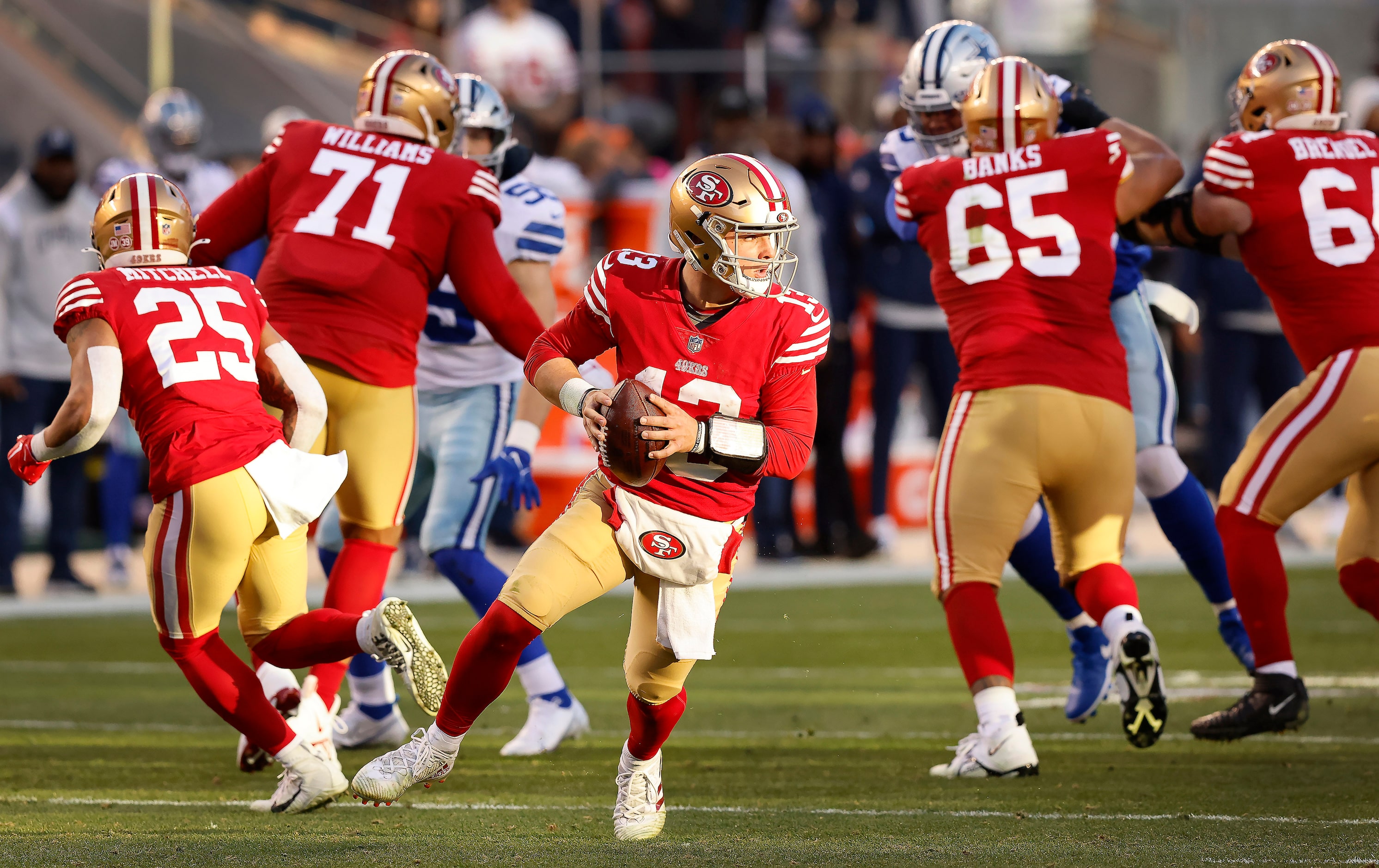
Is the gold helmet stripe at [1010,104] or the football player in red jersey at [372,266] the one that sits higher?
the gold helmet stripe at [1010,104]

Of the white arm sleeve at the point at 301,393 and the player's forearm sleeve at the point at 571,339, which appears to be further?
the white arm sleeve at the point at 301,393

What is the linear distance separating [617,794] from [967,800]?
88cm

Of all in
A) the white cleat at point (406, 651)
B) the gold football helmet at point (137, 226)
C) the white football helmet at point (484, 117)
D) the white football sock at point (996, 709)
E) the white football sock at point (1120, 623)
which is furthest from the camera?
the white football helmet at point (484, 117)

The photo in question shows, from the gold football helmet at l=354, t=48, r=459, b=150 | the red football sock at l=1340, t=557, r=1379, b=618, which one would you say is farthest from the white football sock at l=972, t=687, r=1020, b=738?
the gold football helmet at l=354, t=48, r=459, b=150

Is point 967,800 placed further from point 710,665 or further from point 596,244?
point 596,244

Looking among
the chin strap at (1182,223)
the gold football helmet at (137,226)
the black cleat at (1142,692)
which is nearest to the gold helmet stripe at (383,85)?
the gold football helmet at (137,226)

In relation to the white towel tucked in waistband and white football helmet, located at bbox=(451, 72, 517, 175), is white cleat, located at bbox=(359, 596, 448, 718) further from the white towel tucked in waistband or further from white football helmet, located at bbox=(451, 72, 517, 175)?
white football helmet, located at bbox=(451, 72, 517, 175)

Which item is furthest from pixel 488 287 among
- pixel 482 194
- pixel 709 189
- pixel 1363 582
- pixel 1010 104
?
pixel 1363 582

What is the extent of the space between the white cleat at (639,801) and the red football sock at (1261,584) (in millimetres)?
1955

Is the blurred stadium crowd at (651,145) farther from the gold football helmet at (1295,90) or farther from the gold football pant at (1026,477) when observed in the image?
the gold football pant at (1026,477)

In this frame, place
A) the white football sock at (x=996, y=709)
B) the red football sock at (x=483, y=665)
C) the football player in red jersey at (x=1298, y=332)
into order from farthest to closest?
the football player in red jersey at (x=1298, y=332)
the white football sock at (x=996, y=709)
the red football sock at (x=483, y=665)

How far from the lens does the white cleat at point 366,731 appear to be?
217 inches

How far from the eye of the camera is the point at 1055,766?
499 cm

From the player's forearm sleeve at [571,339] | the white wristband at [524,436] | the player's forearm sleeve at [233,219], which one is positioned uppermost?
the player's forearm sleeve at [233,219]
